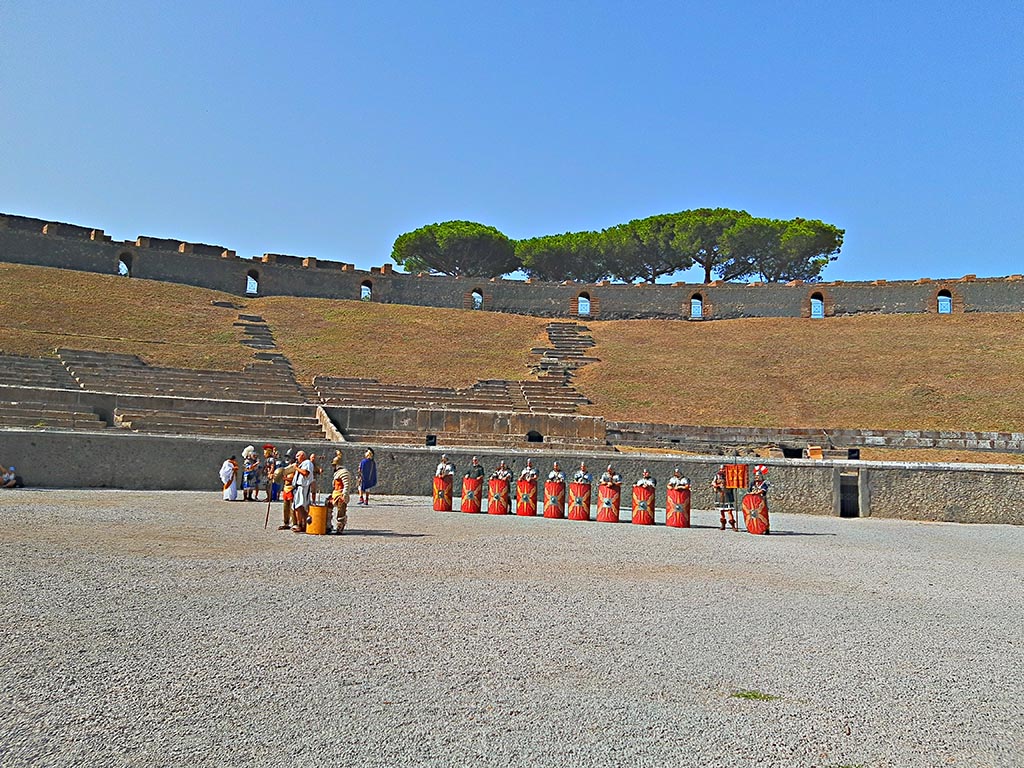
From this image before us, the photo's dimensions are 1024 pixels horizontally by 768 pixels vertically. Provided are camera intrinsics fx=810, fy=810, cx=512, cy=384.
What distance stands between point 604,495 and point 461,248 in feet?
194

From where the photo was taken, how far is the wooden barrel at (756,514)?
13.1 meters

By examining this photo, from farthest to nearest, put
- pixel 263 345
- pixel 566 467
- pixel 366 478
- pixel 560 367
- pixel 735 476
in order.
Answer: pixel 560 367 → pixel 263 345 → pixel 566 467 → pixel 366 478 → pixel 735 476

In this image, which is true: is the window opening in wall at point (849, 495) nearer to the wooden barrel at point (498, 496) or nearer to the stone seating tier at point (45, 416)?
the wooden barrel at point (498, 496)

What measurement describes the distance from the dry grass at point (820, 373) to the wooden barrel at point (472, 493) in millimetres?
14176

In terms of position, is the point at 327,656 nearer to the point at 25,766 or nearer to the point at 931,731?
the point at 25,766

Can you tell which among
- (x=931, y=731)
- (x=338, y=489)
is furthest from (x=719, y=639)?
(x=338, y=489)

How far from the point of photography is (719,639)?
18.4 ft

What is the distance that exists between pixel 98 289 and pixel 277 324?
920 cm

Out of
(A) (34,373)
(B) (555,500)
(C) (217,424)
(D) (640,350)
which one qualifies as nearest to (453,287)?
(D) (640,350)

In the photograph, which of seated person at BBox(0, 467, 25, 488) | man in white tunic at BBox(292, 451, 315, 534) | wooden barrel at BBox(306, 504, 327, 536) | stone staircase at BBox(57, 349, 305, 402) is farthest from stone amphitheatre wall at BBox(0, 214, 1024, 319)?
wooden barrel at BBox(306, 504, 327, 536)

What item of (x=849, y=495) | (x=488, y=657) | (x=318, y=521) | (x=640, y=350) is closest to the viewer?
(x=488, y=657)

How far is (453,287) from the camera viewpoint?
176 feet

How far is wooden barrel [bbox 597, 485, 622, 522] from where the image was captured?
14.5m

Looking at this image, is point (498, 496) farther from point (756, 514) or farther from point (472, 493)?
point (756, 514)
